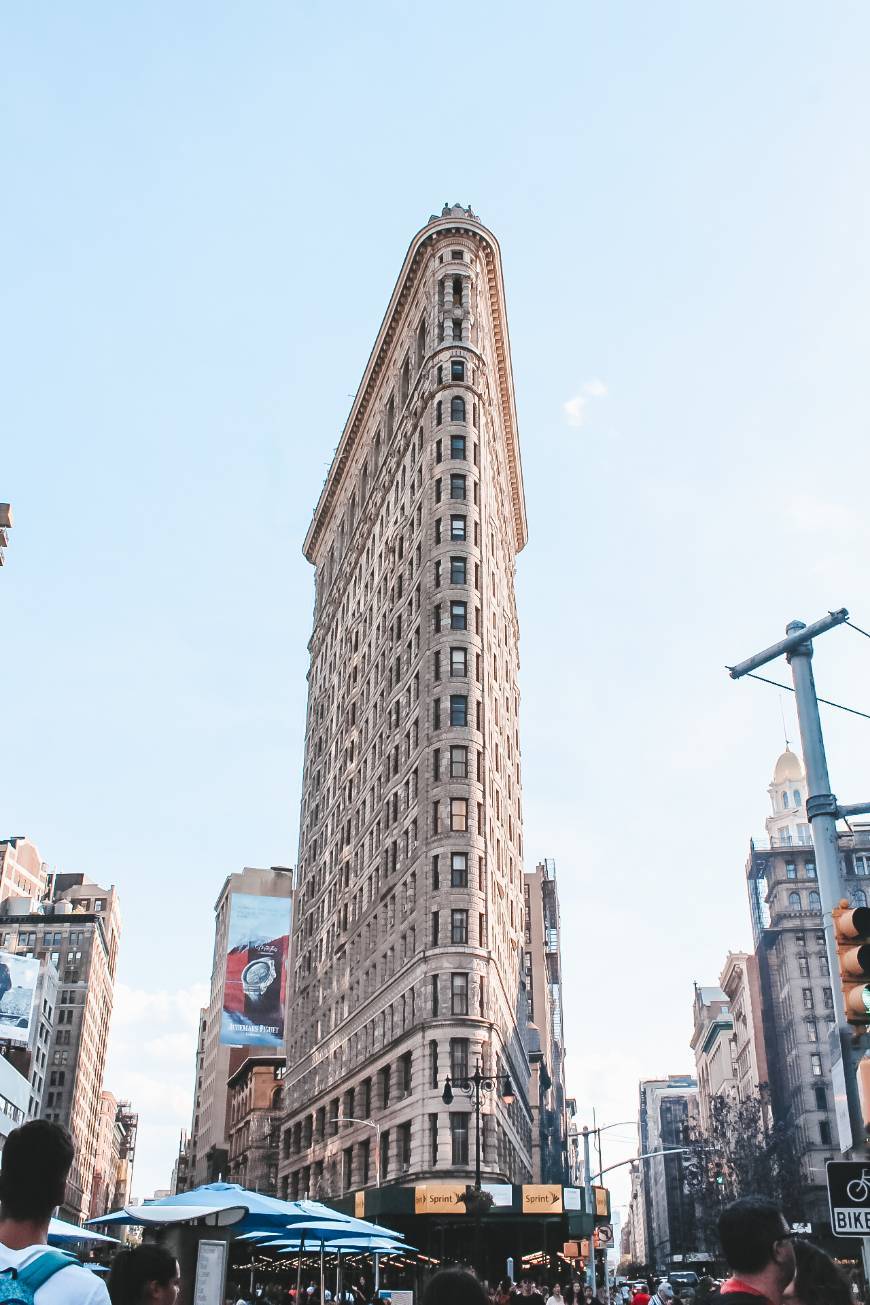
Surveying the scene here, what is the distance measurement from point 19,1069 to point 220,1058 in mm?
49010

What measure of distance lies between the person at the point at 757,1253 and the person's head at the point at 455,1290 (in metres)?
1.24

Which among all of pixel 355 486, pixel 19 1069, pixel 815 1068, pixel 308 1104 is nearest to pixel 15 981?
pixel 19 1069

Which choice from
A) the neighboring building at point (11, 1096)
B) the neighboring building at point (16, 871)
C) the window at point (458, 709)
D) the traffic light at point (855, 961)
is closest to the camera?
the traffic light at point (855, 961)

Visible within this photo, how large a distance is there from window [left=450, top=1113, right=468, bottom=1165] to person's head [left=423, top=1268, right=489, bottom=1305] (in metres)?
56.0

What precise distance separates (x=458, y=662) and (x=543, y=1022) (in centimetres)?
8600

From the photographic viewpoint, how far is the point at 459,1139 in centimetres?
5669

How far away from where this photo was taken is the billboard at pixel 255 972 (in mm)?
127500

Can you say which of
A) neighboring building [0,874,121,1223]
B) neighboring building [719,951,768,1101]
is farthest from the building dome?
neighboring building [0,874,121,1223]

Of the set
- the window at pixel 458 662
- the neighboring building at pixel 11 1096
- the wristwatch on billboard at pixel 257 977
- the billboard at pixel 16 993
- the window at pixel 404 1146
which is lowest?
the window at pixel 404 1146

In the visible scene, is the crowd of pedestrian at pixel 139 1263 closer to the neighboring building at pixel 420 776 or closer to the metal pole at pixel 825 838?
the metal pole at pixel 825 838

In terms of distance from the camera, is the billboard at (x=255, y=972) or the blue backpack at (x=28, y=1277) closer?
the blue backpack at (x=28, y=1277)

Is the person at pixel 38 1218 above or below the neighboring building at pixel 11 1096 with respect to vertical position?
below

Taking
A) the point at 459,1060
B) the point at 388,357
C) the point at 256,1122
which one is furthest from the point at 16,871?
the point at 459,1060

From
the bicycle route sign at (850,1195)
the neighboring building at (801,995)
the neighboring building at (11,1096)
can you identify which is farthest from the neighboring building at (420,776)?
the bicycle route sign at (850,1195)
